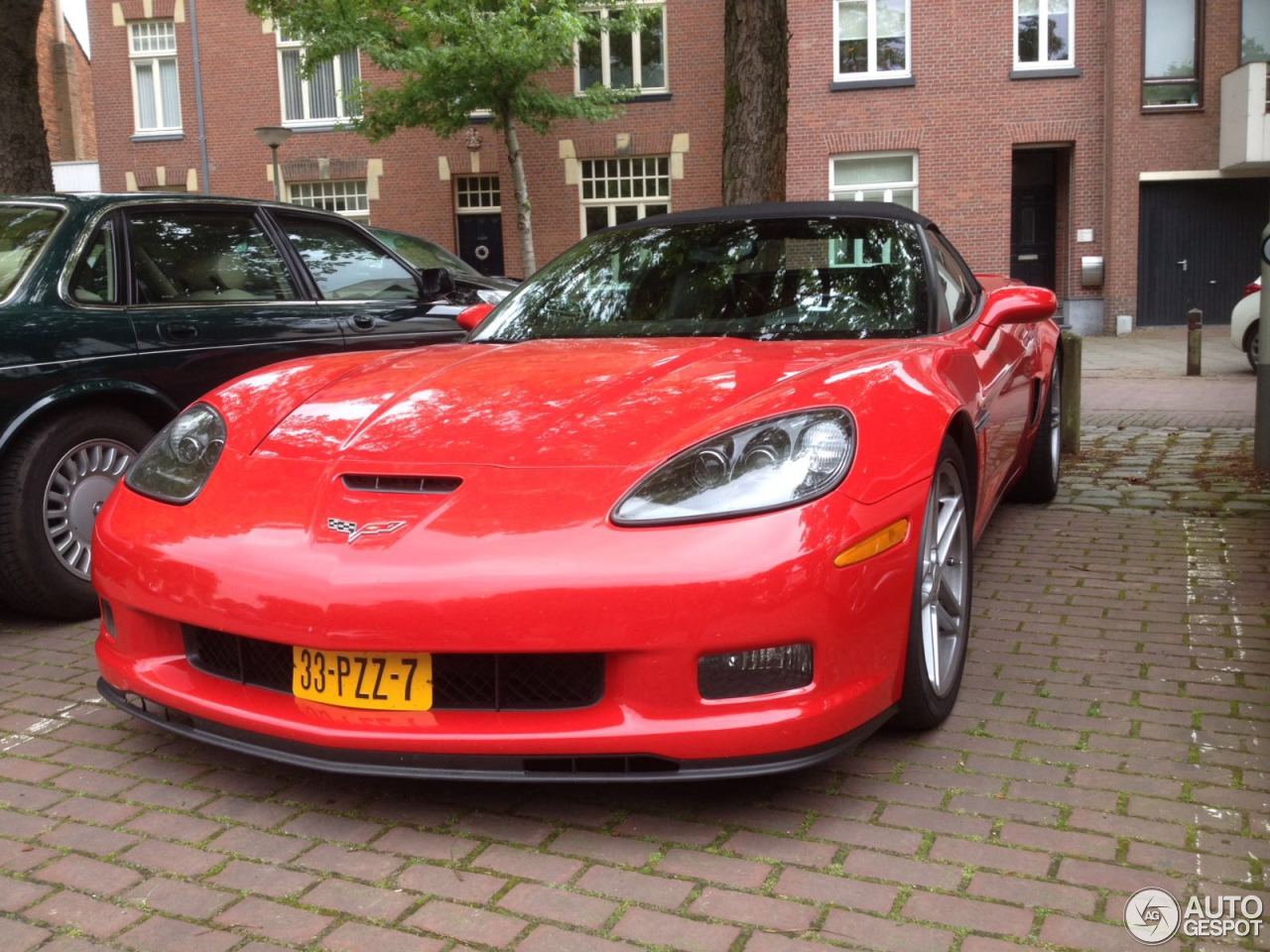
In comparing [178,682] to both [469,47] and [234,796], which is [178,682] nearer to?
[234,796]

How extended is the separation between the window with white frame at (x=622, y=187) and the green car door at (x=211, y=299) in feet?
60.0

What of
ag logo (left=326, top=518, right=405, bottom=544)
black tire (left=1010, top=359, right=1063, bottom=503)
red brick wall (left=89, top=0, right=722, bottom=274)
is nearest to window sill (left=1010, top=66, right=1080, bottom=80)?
red brick wall (left=89, top=0, right=722, bottom=274)

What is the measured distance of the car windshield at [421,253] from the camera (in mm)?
10953

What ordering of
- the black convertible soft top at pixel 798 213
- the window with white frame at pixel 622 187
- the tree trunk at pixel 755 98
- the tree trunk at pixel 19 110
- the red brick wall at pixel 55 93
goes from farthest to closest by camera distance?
the red brick wall at pixel 55 93
the window with white frame at pixel 622 187
the tree trunk at pixel 19 110
the tree trunk at pixel 755 98
the black convertible soft top at pixel 798 213

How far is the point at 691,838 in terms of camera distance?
8.47ft

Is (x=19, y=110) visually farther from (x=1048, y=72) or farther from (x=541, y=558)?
(x=1048, y=72)

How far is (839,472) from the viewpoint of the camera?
264cm

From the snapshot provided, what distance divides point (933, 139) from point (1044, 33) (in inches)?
102

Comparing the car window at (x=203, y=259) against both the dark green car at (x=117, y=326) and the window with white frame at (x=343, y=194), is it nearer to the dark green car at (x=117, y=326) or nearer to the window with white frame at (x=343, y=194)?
the dark green car at (x=117, y=326)

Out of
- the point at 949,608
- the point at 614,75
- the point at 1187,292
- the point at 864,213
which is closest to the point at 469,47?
the point at 614,75

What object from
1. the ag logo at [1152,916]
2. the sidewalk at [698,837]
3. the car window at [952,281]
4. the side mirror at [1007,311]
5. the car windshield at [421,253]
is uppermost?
the car windshield at [421,253]

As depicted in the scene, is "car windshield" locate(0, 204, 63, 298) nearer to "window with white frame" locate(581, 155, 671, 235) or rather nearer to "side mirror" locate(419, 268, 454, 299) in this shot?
"side mirror" locate(419, 268, 454, 299)

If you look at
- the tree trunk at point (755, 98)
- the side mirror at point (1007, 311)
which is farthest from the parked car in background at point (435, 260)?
the side mirror at point (1007, 311)

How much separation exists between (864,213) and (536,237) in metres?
20.0
